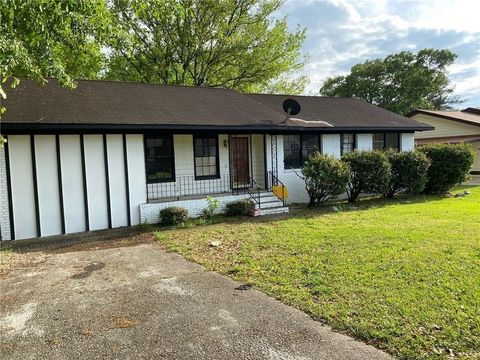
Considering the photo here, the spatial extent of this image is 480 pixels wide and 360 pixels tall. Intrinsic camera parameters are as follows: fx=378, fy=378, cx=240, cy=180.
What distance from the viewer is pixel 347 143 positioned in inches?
632

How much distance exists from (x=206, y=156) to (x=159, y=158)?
1.75 m

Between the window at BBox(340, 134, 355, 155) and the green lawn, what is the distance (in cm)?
530

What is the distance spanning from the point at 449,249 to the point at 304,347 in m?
4.46

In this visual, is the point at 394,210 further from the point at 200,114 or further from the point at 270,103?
the point at 270,103

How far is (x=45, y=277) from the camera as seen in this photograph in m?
6.19

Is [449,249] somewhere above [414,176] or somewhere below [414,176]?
below

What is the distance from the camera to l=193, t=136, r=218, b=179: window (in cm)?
1291

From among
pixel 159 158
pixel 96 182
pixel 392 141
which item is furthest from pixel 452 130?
pixel 96 182

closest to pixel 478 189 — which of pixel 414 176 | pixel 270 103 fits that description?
pixel 414 176

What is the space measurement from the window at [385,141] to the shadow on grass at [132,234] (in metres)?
4.00

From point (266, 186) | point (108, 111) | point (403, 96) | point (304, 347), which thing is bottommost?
point (304, 347)

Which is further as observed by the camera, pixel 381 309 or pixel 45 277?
pixel 45 277

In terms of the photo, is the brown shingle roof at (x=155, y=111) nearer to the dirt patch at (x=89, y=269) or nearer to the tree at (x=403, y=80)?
the dirt patch at (x=89, y=269)

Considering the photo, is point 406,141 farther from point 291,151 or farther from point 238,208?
point 238,208
